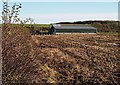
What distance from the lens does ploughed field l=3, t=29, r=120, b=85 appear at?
654cm

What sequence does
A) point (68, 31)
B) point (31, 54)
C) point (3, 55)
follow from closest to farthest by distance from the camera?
1. point (3, 55)
2. point (31, 54)
3. point (68, 31)

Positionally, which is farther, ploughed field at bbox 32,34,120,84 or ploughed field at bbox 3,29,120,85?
ploughed field at bbox 32,34,120,84

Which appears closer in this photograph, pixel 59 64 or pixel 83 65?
pixel 59 64

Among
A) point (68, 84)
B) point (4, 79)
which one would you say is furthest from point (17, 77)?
point (68, 84)

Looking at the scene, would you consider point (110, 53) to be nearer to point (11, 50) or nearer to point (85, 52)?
point (85, 52)

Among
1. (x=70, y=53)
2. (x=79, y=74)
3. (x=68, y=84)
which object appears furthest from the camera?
(x=70, y=53)

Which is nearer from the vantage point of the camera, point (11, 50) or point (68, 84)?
point (11, 50)

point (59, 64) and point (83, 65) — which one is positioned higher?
point (59, 64)

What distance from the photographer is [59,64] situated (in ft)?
56.0

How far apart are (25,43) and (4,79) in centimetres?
121

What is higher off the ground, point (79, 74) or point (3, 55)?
point (3, 55)

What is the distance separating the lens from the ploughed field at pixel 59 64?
21.5ft

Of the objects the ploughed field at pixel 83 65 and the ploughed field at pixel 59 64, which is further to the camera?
the ploughed field at pixel 83 65

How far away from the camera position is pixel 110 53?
21047mm
